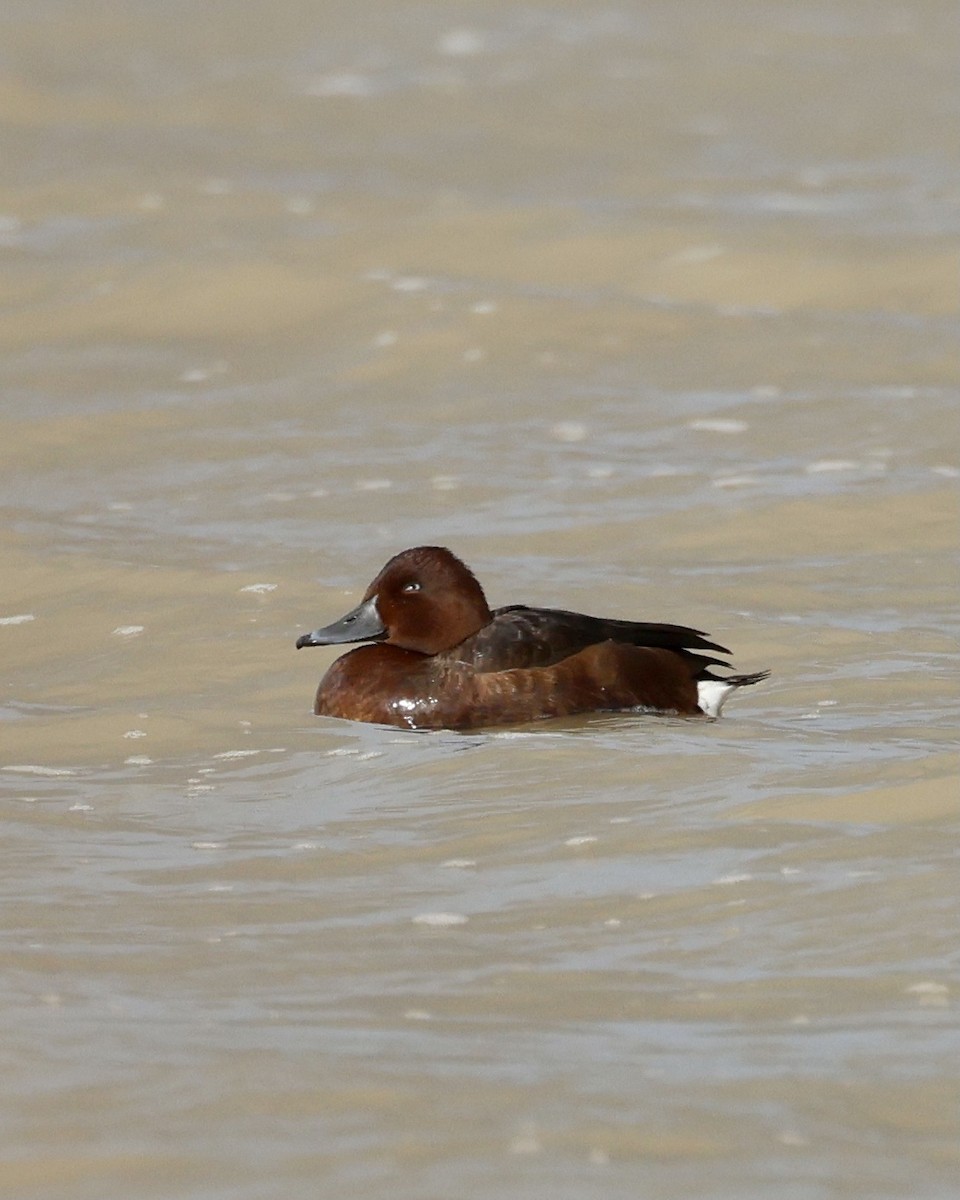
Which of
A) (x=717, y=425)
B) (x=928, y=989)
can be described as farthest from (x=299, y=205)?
(x=928, y=989)

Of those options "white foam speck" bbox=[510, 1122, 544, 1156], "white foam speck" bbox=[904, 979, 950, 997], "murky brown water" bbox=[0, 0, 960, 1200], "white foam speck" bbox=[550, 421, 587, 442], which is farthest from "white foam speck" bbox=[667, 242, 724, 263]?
"white foam speck" bbox=[510, 1122, 544, 1156]

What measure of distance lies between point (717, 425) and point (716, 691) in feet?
16.1

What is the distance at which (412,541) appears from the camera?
34.9 ft

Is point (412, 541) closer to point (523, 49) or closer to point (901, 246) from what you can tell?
point (901, 246)

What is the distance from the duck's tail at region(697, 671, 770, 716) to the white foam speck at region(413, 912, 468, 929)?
2.24m

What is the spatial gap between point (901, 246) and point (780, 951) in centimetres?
1113

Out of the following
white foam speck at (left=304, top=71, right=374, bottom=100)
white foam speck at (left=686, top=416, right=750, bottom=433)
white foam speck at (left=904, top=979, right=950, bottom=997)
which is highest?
white foam speck at (left=304, top=71, right=374, bottom=100)

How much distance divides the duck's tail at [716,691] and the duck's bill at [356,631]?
108cm

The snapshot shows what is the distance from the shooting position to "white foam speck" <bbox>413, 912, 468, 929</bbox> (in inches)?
221

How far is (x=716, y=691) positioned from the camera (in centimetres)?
777

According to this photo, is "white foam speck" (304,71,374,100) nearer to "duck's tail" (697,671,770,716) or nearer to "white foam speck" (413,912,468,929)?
"duck's tail" (697,671,770,716)

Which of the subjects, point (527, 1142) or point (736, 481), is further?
point (736, 481)

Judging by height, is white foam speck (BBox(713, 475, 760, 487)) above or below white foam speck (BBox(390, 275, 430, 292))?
below

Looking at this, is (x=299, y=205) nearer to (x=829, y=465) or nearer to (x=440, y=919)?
(x=829, y=465)
